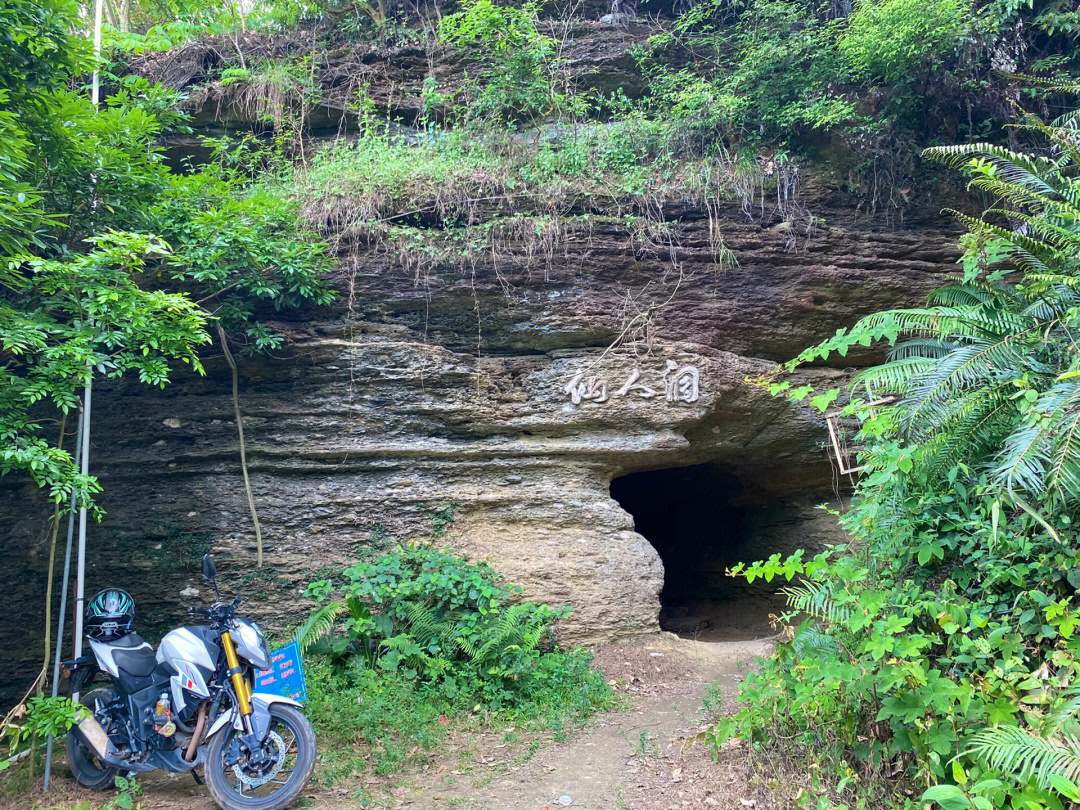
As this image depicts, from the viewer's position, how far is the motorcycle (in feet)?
13.6

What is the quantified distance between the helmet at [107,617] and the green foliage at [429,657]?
147 centimetres

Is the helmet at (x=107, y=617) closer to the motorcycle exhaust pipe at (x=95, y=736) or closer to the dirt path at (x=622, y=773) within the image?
the motorcycle exhaust pipe at (x=95, y=736)

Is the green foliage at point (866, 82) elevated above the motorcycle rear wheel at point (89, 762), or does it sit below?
above

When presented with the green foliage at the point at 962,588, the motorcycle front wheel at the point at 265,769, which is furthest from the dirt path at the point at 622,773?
the motorcycle front wheel at the point at 265,769

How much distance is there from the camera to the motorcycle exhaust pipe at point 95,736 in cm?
439

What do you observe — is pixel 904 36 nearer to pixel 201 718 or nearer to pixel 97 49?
pixel 97 49

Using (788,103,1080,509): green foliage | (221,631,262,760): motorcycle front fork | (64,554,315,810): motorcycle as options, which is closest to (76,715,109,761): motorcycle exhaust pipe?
(64,554,315,810): motorcycle

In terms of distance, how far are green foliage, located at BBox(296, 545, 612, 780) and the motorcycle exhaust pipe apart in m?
1.32

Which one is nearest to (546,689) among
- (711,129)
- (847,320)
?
(847,320)

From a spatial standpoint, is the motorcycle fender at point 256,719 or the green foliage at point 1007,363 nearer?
the green foliage at point 1007,363

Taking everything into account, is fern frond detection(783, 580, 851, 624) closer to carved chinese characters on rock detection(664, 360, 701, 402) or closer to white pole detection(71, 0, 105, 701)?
carved chinese characters on rock detection(664, 360, 701, 402)

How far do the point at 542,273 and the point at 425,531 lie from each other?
9.66ft

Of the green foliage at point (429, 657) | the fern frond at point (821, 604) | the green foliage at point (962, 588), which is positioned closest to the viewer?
the green foliage at point (962, 588)

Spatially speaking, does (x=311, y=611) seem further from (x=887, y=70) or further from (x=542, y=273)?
(x=887, y=70)
